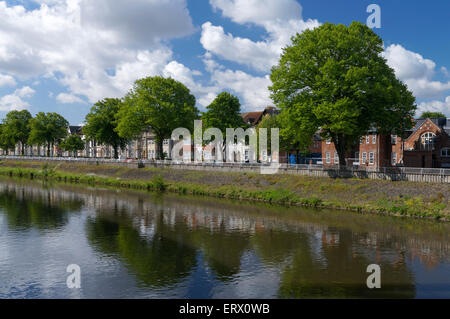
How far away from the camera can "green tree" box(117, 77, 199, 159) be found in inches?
2817

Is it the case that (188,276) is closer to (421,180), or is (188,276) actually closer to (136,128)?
(421,180)

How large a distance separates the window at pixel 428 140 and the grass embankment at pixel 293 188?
74.1 ft

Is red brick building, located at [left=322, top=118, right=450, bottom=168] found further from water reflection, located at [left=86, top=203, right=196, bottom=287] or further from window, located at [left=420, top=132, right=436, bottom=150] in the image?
water reflection, located at [left=86, top=203, right=196, bottom=287]

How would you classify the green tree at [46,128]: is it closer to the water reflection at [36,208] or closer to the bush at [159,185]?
the water reflection at [36,208]

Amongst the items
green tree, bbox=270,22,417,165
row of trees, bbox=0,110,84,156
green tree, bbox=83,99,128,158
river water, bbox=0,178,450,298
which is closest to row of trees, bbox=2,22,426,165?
green tree, bbox=270,22,417,165

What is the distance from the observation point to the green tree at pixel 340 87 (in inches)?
1602

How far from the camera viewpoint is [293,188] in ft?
155

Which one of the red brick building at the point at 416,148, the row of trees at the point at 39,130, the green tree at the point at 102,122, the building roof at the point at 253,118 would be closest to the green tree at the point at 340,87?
the red brick building at the point at 416,148

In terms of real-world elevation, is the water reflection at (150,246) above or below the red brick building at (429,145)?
below

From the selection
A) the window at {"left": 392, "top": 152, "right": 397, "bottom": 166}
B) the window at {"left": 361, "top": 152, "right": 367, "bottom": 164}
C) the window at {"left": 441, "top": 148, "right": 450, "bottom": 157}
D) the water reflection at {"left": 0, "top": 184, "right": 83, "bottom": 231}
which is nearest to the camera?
the water reflection at {"left": 0, "top": 184, "right": 83, "bottom": 231}

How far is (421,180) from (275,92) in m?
19.3

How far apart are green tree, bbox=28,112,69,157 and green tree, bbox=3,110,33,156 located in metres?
11.1

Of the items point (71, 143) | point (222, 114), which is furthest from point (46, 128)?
point (222, 114)
